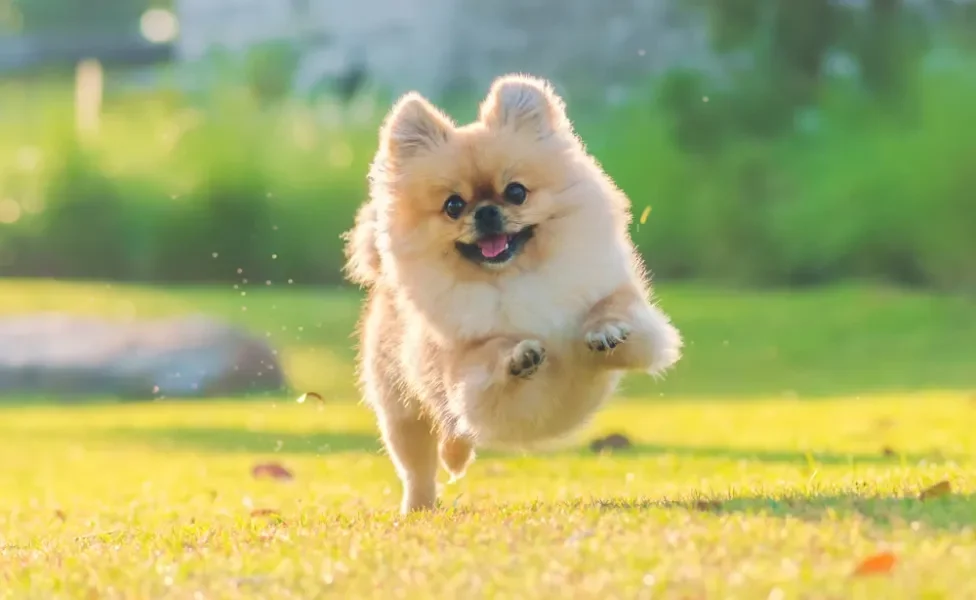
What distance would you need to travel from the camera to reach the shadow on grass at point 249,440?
9740mm

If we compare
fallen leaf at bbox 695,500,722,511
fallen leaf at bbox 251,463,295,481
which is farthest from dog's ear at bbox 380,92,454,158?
fallen leaf at bbox 251,463,295,481

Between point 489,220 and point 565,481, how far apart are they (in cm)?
271

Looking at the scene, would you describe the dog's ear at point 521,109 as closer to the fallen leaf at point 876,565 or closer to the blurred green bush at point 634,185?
the fallen leaf at point 876,565

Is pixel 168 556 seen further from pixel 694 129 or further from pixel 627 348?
pixel 694 129

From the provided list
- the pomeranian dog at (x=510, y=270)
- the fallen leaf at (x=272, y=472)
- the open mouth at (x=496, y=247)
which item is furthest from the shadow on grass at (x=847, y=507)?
the fallen leaf at (x=272, y=472)

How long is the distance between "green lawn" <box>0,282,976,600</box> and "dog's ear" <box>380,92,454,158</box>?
4.34 feet

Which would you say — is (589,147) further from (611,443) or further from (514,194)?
(514,194)

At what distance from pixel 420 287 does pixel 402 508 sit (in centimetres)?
116

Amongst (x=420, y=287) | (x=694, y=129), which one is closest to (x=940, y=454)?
(x=420, y=287)

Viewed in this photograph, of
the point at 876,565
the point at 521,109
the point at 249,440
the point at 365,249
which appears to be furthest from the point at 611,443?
the point at 876,565

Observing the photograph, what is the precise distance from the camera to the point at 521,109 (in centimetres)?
519

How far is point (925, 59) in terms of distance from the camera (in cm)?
1565

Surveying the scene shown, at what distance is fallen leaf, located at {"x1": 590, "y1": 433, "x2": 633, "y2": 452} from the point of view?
28.6ft

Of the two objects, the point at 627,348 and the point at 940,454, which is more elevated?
the point at 627,348
